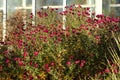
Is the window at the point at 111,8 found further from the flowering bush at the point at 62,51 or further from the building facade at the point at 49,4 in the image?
the flowering bush at the point at 62,51

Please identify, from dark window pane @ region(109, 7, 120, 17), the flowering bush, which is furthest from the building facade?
the flowering bush

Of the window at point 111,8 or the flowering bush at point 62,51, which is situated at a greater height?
the window at point 111,8

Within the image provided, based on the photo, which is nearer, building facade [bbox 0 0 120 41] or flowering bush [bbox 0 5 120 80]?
flowering bush [bbox 0 5 120 80]

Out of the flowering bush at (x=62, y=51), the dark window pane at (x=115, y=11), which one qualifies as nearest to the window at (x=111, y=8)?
the dark window pane at (x=115, y=11)

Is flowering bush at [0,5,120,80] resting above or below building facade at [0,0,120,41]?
below

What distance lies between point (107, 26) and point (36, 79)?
1.61 m

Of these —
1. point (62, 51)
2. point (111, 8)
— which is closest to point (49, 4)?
point (111, 8)

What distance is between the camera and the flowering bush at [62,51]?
563 cm

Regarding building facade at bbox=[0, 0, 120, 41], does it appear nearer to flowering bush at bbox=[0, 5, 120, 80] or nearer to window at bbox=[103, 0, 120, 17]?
window at bbox=[103, 0, 120, 17]

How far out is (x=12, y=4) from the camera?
28.7 ft

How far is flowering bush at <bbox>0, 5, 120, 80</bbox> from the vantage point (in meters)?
5.63

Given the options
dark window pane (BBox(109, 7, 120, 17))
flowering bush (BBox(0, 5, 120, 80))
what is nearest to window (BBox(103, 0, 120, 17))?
dark window pane (BBox(109, 7, 120, 17))

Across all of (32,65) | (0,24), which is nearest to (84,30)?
(32,65)

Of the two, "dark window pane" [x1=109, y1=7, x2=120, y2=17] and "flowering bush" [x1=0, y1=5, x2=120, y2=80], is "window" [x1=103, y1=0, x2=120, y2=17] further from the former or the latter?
"flowering bush" [x1=0, y1=5, x2=120, y2=80]
